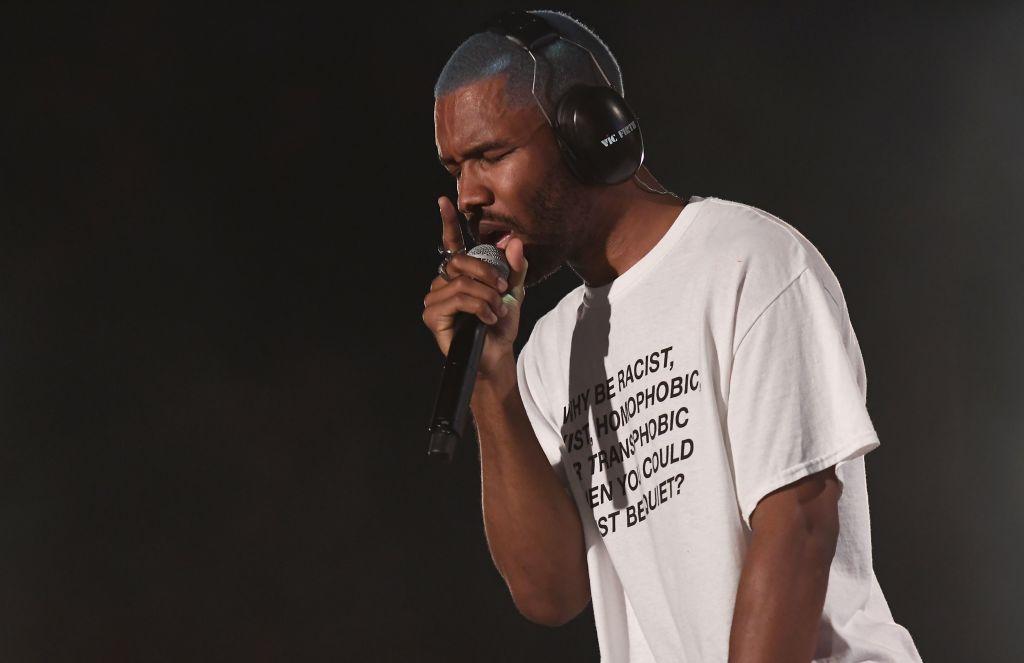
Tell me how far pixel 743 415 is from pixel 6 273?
6.26ft

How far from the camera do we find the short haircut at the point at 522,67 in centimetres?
134

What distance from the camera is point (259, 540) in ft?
8.29

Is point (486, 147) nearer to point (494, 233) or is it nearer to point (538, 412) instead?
point (494, 233)

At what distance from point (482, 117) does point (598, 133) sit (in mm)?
141

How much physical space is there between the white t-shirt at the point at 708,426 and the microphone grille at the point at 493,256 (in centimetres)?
17

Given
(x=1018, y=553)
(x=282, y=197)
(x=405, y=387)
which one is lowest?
(x=1018, y=553)

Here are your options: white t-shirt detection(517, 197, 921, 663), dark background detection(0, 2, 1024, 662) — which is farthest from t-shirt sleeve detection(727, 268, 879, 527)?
dark background detection(0, 2, 1024, 662)

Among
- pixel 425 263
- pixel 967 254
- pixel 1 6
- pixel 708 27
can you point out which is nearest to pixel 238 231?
pixel 425 263

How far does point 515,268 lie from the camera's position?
1.29m

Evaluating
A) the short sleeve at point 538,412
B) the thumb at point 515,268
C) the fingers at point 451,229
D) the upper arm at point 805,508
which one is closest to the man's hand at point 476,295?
the thumb at point 515,268

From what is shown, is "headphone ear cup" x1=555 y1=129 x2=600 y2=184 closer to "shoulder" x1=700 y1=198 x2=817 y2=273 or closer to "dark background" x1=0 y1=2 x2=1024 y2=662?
"shoulder" x1=700 y1=198 x2=817 y2=273

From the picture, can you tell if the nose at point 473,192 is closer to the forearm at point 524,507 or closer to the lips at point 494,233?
the lips at point 494,233

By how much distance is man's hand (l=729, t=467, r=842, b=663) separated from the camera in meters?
1.06

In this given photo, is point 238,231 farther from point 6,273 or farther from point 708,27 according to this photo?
point 708,27
